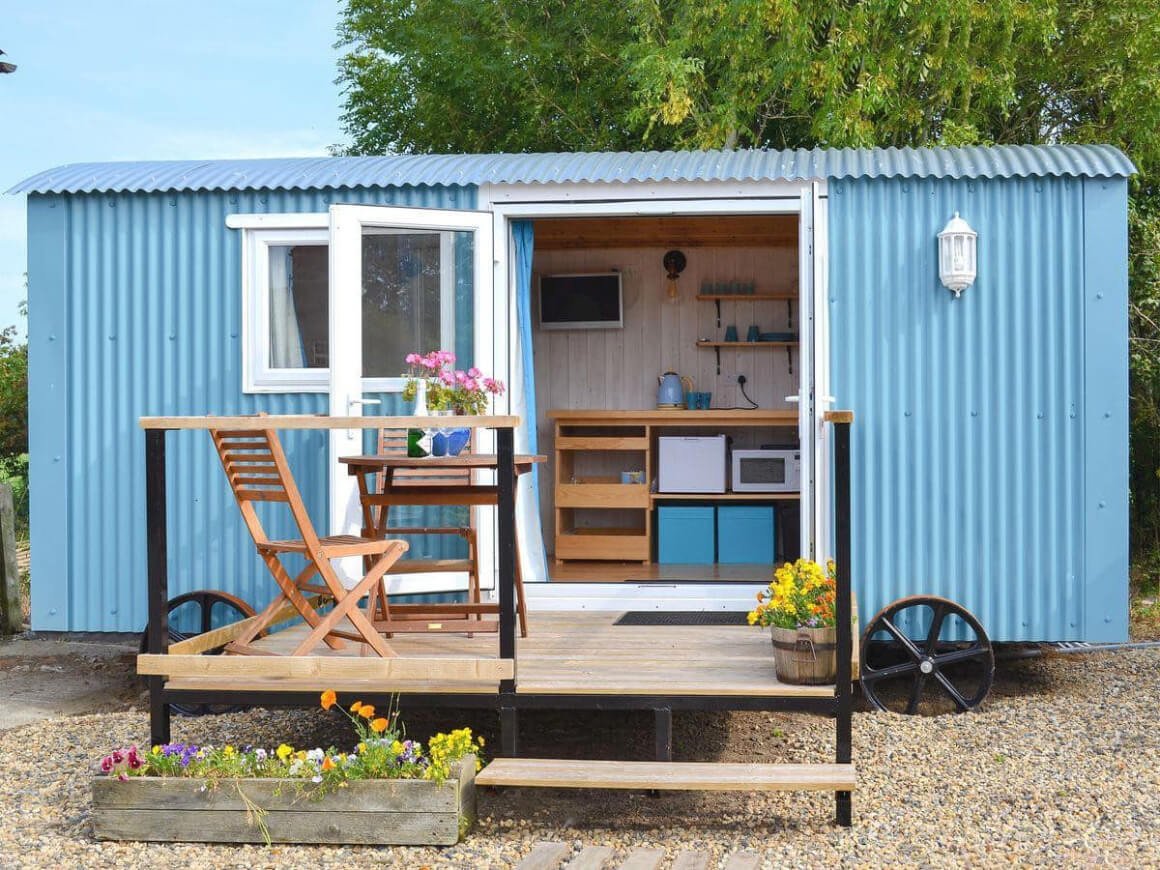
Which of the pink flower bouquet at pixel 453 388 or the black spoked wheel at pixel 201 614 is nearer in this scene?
the pink flower bouquet at pixel 453 388

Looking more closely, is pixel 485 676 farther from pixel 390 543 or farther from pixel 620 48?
pixel 620 48

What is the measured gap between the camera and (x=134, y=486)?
5.93 meters

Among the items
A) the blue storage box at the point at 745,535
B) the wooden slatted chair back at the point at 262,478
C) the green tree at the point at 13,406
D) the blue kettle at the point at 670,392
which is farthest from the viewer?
the green tree at the point at 13,406

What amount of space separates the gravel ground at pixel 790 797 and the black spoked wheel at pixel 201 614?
0.71ft

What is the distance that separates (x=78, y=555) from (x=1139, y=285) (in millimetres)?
7230

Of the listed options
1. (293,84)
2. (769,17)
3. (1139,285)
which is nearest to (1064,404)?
(1139,285)

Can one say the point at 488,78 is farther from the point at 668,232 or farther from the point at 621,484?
the point at 621,484

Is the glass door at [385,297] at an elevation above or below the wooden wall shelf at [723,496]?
above

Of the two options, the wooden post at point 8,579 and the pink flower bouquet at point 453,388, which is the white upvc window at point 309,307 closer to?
the pink flower bouquet at point 453,388

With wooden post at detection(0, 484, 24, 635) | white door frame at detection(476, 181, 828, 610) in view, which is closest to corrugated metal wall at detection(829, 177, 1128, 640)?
white door frame at detection(476, 181, 828, 610)

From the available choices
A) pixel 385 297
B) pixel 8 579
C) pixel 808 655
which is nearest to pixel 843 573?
pixel 808 655

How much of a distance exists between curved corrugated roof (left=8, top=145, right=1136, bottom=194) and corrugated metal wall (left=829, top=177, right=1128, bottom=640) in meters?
0.09

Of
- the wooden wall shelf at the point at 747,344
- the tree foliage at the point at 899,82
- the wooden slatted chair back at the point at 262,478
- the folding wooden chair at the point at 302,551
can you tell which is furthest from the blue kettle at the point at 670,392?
the wooden slatted chair back at the point at 262,478

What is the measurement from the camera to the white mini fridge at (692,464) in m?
7.83
